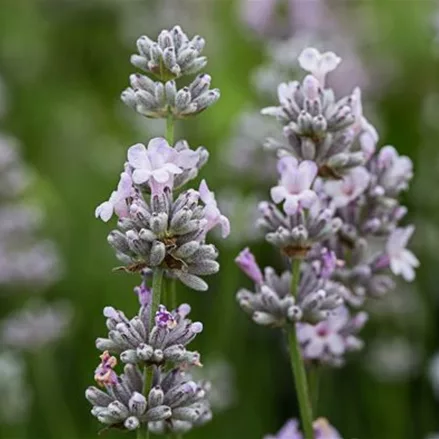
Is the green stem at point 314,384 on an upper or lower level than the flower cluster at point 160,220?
lower

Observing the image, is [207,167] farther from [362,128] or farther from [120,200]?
[120,200]

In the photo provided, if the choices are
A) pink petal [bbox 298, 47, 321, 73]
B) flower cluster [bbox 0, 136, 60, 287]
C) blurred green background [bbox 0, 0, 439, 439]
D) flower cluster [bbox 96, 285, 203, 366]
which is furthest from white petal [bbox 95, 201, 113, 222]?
flower cluster [bbox 0, 136, 60, 287]

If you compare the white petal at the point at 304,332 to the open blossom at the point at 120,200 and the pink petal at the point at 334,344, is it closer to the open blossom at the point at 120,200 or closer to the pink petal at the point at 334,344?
the pink petal at the point at 334,344

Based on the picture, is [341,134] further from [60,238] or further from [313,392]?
[60,238]

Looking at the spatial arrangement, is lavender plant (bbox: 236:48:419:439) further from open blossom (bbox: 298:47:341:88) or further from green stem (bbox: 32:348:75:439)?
green stem (bbox: 32:348:75:439)

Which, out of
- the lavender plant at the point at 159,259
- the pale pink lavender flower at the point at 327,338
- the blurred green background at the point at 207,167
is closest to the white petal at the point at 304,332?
the pale pink lavender flower at the point at 327,338
